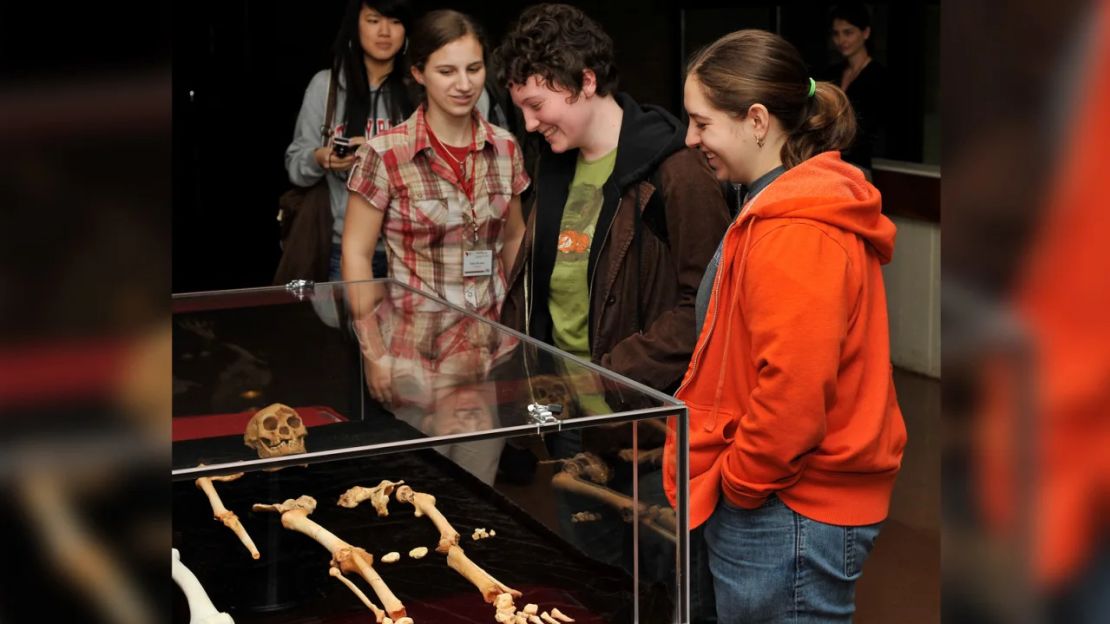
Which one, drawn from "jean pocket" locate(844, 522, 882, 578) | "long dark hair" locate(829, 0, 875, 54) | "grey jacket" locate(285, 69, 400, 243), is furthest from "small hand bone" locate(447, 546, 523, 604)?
"long dark hair" locate(829, 0, 875, 54)

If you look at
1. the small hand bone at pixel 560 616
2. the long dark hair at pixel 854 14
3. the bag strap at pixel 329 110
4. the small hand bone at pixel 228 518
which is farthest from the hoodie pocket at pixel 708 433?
the long dark hair at pixel 854 14

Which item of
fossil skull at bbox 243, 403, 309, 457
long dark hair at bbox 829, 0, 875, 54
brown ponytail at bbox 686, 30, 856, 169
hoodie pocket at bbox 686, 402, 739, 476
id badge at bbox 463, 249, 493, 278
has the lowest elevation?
hoodie pocket at bbox 686, 402, 739, 476

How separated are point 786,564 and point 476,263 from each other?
1.61 m

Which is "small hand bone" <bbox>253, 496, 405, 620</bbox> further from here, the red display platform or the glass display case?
the red display platform

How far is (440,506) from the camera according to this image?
2.47m

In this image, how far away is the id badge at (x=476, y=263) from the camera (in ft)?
12.9

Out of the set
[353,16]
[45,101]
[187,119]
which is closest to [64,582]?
[45,101]

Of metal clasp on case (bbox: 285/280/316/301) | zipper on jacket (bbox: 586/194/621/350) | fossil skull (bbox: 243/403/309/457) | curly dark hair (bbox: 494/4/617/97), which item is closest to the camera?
fossil skull (bbox: 243/403/309/457)

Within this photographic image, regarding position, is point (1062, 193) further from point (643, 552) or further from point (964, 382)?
point (643, 552)

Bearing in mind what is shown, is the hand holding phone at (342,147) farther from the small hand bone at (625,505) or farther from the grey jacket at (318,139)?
the small hand bone at (625,505)

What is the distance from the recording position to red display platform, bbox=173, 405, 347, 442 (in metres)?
2.35

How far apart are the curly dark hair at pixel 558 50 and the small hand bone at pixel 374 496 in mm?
1164

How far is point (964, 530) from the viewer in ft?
1.25

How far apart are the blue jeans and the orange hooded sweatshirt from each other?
3cm
